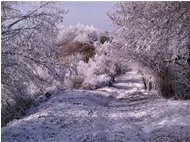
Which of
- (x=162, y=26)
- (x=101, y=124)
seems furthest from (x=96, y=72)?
(x=162, y=26)

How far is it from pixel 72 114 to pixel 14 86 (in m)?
4.14

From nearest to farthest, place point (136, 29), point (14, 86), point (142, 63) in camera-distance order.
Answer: point (14, 86)
point (136, 29)
point (142, 63)

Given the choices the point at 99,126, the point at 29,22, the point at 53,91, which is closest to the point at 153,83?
the point at 53,91

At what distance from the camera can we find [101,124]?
14.0m

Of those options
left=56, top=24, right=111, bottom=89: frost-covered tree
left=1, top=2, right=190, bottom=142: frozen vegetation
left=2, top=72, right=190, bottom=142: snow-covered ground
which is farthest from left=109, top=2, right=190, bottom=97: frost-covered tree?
left=56, top=24, right=111, bottom=89: frost-covered tree

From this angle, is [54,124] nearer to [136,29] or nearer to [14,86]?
[14,86]

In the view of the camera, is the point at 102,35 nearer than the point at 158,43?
No

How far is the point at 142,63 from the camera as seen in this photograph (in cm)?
2252

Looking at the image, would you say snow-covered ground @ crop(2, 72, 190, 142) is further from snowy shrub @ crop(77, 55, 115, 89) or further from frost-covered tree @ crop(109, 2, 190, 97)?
snowy shrub @ crop(77, 55, 115, 89)

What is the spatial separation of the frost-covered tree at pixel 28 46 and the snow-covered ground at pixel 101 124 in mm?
1291

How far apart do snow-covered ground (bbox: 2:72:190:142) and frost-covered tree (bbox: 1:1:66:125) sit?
1.29 meters

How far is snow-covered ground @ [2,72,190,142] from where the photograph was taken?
39.4 ft

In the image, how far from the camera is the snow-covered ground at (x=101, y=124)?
1201 centimetres

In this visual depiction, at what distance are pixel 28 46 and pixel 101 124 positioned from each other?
11.4ft
